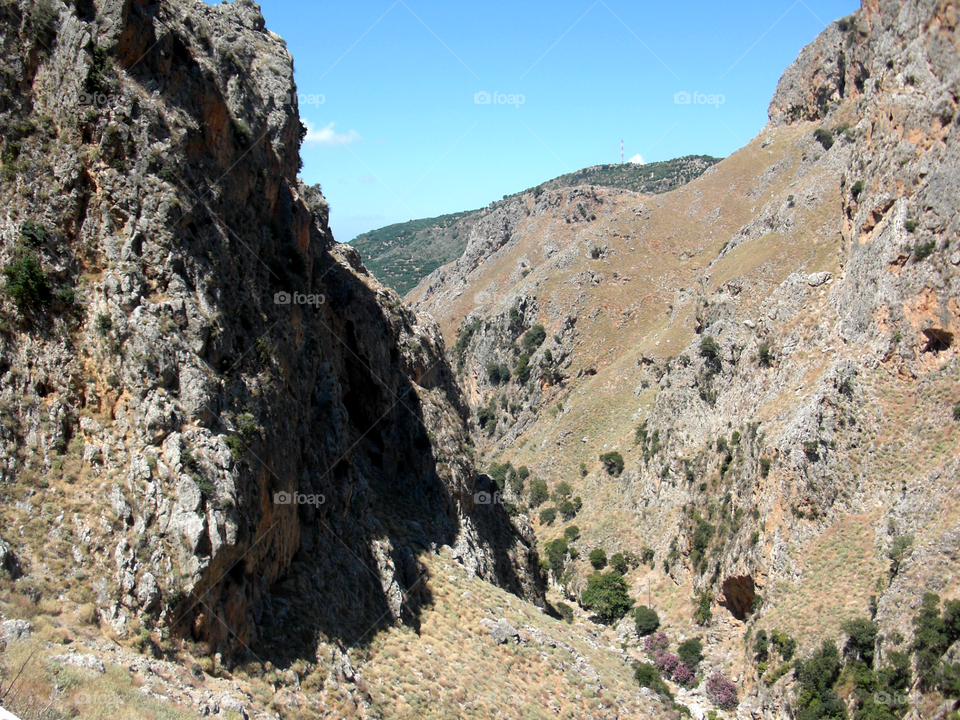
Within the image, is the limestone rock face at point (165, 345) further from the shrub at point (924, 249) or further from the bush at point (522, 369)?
the bush at point (522, 369)

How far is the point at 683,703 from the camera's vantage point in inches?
1617

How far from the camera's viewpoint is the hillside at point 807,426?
35.6 m

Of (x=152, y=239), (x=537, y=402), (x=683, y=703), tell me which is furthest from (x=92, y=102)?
(x=537, y=402)

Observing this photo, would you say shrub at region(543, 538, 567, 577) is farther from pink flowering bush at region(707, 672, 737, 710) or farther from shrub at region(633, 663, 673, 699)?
pink flowering bush at region(707, 672, 737, 710)

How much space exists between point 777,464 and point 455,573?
25521mm

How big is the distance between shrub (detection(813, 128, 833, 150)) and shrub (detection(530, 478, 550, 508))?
Result: 56008 millimetres

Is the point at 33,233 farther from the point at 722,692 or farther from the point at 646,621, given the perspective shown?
the point at 646,621

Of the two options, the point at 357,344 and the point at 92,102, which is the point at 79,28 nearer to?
the point at 92,102

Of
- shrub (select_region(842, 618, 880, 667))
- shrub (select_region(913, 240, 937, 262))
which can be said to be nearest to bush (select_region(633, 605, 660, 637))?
shrub (select_region(842, 618, 880, 667))

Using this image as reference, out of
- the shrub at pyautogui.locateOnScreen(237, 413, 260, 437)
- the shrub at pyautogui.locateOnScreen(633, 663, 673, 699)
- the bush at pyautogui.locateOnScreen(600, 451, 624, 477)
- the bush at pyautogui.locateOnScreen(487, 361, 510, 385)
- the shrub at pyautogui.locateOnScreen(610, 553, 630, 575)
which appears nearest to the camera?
the shrub at pyautogui.locateOnScreen(237, 413, 260, 437)

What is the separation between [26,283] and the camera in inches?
748

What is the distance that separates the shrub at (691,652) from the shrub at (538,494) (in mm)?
29954

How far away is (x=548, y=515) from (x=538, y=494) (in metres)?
3.93

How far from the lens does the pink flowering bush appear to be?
4031 cm
